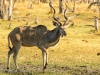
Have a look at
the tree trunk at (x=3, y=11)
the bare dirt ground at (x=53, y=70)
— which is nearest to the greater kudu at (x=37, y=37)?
the bare dirt ground at (x=53, y=70)

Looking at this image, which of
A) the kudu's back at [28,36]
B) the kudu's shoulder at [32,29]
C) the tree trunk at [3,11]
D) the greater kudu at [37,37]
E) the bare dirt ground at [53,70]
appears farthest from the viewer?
the tree trunk at [3,11]

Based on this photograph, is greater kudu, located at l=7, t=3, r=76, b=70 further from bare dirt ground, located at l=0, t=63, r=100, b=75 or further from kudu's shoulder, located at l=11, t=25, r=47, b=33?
bare dirt ground, located at l=0, t=63, r=100, b=75

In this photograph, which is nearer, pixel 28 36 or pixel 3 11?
pixel 28 36

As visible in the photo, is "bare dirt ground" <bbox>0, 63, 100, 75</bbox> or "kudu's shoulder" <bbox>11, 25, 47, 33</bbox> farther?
"kudu's shoulder" <bbox>11, 25, 47, 33</bbox>

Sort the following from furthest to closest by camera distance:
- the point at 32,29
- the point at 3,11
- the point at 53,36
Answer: the point at 3,11 < the point at 32,29 < the point at 53,36

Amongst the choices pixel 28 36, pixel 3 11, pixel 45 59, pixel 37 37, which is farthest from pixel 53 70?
pixel 3 11

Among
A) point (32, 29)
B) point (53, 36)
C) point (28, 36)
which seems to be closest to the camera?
point (53, 36)

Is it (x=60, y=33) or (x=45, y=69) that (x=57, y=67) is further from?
(x=60, y=33)

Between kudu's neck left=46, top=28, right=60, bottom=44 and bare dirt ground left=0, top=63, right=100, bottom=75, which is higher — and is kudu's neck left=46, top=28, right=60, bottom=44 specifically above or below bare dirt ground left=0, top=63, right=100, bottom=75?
above

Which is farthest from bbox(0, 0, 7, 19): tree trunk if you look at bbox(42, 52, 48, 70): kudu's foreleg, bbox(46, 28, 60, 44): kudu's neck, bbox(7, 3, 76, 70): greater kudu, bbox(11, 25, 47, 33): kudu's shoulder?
bbox(42, 52, 48, 70): kudu's foreleg

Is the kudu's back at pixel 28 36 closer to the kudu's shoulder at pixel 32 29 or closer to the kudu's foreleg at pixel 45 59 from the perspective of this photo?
the kudu's shoulder at pixel 32 29

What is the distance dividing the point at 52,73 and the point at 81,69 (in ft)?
5.30

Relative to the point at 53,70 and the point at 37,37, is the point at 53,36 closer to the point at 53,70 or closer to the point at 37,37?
the point at 37,37

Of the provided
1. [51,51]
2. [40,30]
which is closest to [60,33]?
[40,30]
